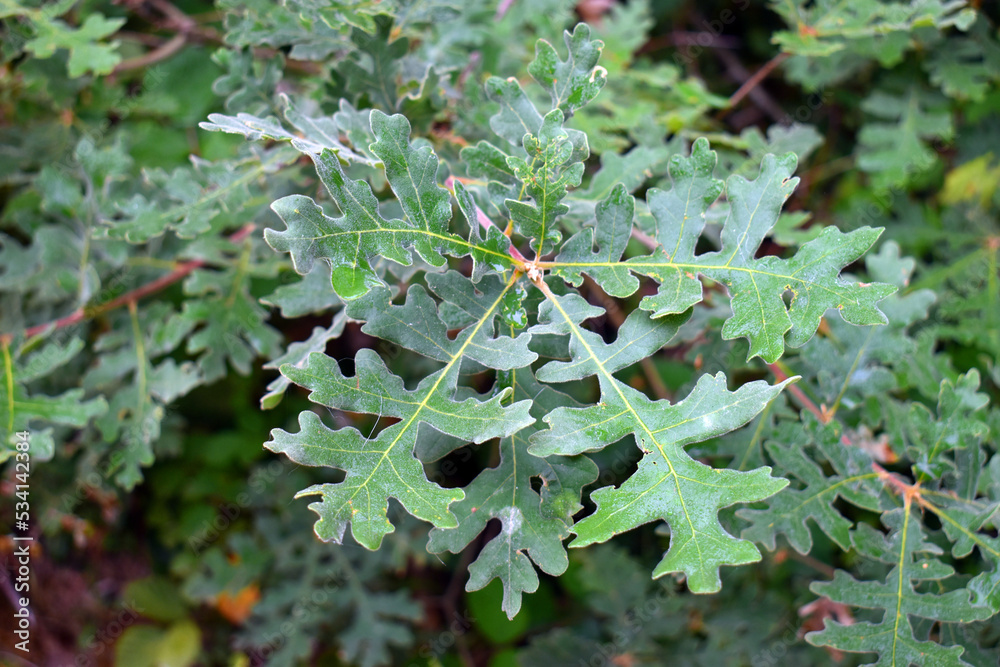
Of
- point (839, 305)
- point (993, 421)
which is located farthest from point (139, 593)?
point (993, 421)

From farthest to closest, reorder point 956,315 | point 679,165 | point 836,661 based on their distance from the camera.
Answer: point 956,315 < point 836,661 < point 679,165

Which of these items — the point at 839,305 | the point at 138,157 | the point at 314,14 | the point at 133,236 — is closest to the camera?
the point at 839,305

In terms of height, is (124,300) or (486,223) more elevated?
(486,223)

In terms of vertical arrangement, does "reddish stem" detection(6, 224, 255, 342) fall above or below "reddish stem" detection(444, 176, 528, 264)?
below

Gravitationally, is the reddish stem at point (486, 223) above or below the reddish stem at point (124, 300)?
above

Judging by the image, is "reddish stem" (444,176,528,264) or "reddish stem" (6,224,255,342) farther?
"reddish stem" (6,224,255,342)

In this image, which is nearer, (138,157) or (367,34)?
(367,34)

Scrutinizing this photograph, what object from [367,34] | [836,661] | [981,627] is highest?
[367,34]

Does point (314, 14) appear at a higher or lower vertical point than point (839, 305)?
higher

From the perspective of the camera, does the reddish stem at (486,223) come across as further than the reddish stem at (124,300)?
No

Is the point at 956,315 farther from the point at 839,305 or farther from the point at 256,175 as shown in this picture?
the point at 256,175

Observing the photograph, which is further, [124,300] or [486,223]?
[124,300]
